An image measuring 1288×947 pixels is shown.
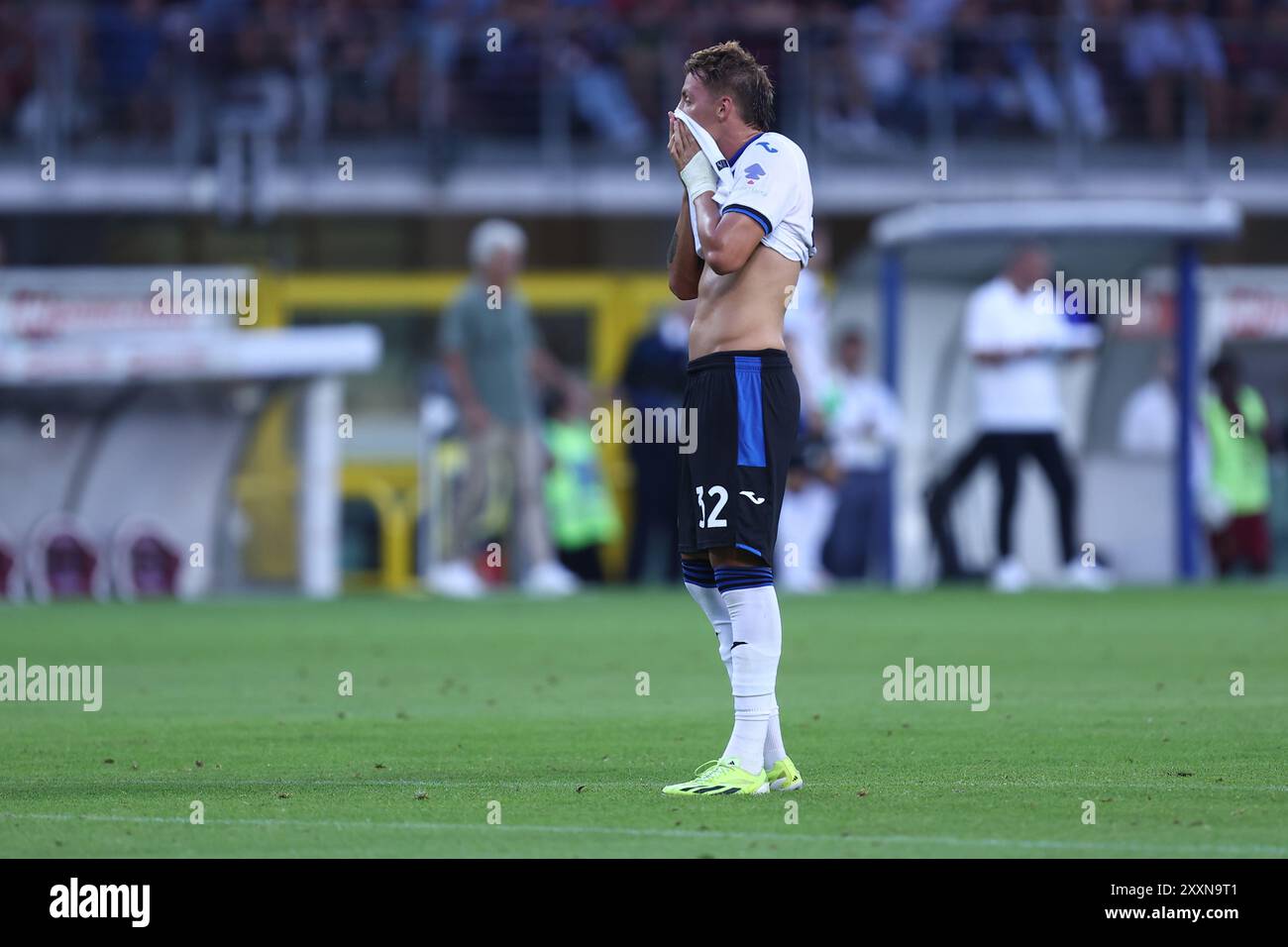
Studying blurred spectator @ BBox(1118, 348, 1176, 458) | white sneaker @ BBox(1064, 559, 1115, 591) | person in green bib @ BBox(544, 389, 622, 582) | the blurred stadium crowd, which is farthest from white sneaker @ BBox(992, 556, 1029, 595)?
the blurred stadium crowd

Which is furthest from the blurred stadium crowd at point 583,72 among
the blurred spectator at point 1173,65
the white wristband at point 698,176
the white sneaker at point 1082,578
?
the white wristband at point 698,176

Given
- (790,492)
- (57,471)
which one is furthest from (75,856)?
(57,471)

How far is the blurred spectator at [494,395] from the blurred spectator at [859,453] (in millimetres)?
2994

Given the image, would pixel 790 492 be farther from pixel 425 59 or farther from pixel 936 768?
pixel 936 768

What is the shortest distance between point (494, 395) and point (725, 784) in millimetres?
12386

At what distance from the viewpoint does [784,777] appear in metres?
6.99

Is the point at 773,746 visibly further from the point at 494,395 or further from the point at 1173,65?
the point at 1173,65

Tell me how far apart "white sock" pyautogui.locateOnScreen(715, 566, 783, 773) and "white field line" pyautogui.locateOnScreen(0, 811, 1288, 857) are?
2.90ft

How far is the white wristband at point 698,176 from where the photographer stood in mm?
6980

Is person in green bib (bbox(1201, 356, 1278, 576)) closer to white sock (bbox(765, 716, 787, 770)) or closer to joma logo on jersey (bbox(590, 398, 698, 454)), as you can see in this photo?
joma logo on jersey (bbox(590, 398, 698, 454))

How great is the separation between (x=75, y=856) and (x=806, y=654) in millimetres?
7141

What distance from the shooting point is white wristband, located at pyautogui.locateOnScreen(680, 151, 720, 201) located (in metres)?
6.98
